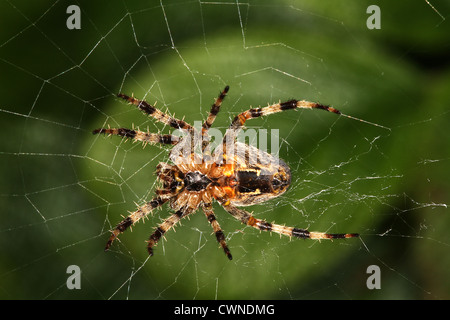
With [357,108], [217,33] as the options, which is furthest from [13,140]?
[357,108]

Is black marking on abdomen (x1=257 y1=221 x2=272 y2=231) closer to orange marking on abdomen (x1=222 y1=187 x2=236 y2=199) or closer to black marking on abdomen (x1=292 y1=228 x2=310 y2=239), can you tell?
black marking on abdomen (x1=292 y1=228 x2=310 y2=239)

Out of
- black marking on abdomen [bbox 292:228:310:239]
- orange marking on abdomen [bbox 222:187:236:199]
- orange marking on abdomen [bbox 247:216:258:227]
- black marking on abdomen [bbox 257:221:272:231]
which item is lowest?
black marking on abdomen [bbox 292:228:310:239]

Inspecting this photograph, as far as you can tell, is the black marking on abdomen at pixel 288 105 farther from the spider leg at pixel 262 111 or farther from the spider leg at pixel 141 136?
the spider leg at pixel 141 136

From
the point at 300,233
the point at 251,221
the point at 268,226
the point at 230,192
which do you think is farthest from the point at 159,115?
the point at 300,233

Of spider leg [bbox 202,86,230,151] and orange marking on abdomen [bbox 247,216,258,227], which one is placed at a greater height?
spider leg [bbox 202,86,230,151]

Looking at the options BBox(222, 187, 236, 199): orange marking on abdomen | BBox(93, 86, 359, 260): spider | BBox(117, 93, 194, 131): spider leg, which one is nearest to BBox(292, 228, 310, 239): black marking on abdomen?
BBox(93, 86, 359, 260): spider

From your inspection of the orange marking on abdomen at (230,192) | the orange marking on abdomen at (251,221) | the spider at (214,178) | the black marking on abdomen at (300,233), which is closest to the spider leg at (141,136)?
the spider at (214,178)
